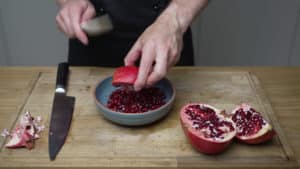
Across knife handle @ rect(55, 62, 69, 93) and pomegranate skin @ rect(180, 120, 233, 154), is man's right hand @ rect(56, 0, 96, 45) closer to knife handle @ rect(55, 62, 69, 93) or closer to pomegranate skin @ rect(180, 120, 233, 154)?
knife handle @ rect(55, 62, 69, 93)

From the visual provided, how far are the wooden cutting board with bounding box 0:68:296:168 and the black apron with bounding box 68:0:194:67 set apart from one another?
0.17 meters

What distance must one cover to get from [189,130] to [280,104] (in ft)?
1.05

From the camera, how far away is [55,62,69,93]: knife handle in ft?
3.17

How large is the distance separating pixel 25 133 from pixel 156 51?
12.7 inches

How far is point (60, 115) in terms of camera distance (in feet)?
2.87

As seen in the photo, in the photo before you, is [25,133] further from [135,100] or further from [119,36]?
[119,36]

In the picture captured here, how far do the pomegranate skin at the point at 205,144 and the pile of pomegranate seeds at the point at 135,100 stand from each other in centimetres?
12

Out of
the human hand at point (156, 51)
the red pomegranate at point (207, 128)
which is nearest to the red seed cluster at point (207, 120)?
the red pomegranate at point (207, 128)

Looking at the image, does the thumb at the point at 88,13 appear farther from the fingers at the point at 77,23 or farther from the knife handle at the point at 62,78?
the knife handle at the point at 62,78

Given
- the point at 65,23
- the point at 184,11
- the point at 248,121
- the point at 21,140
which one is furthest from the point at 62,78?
the point at 248,121

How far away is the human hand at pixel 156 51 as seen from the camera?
812 mm

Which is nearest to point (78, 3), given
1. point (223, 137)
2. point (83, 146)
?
point (83, 146)

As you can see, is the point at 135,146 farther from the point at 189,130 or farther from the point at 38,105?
the point at 38,105

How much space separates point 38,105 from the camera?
0.93 meters
